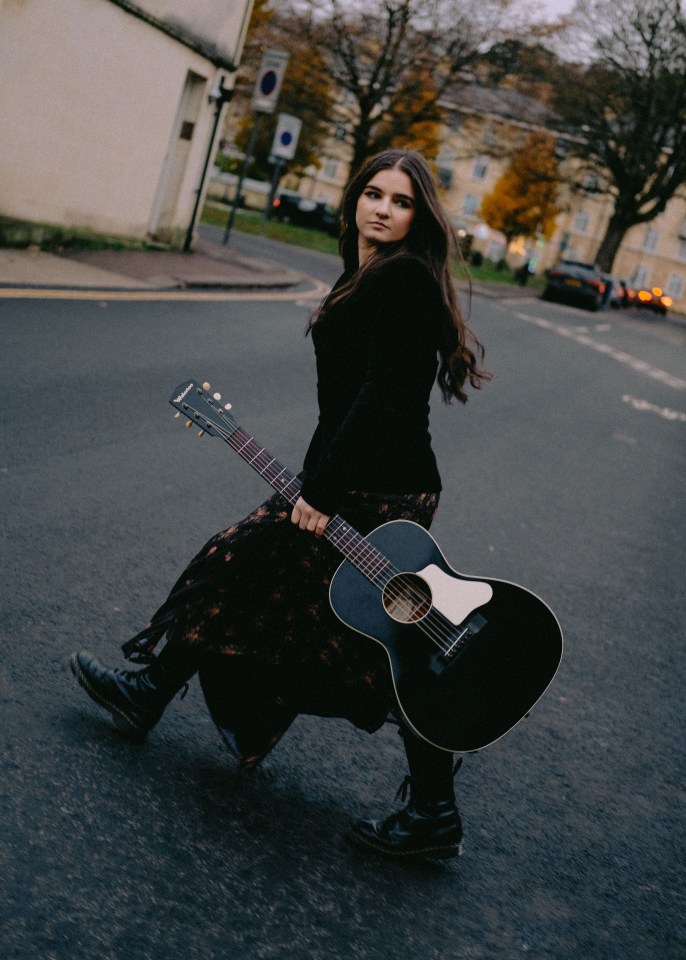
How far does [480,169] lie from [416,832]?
78709mm

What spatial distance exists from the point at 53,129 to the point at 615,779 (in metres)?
13.0

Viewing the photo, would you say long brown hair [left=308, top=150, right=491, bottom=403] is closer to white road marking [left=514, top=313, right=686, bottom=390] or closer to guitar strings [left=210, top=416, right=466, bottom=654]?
guitar strings [left=210, top=416, right=466, bottom=654]

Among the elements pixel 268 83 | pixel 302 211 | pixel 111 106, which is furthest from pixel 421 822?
pixel 302 211

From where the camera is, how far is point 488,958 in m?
2.69

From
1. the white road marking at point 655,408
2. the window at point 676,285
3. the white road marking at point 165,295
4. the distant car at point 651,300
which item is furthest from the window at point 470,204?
the white road marking at point 655,408

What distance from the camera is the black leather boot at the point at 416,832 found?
2.98 metres

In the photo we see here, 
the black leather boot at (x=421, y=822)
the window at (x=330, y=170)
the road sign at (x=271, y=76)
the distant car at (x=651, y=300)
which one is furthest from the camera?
the window at (x=330, y=170)

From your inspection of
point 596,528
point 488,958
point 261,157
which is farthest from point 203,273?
point 261,157

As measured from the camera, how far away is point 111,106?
15.5 meters

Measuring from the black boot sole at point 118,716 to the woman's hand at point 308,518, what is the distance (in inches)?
34.6

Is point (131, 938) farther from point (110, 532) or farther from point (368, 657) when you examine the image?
point (110, 532)

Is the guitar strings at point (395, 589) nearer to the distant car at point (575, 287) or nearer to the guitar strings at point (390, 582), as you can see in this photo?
the guitar strings at point (390, 582)

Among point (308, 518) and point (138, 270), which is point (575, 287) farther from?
point (308, 518)

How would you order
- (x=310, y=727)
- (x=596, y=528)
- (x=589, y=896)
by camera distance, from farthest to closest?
(x=596, y=528)
(x=310, y=727)
(x=589, y=896)
